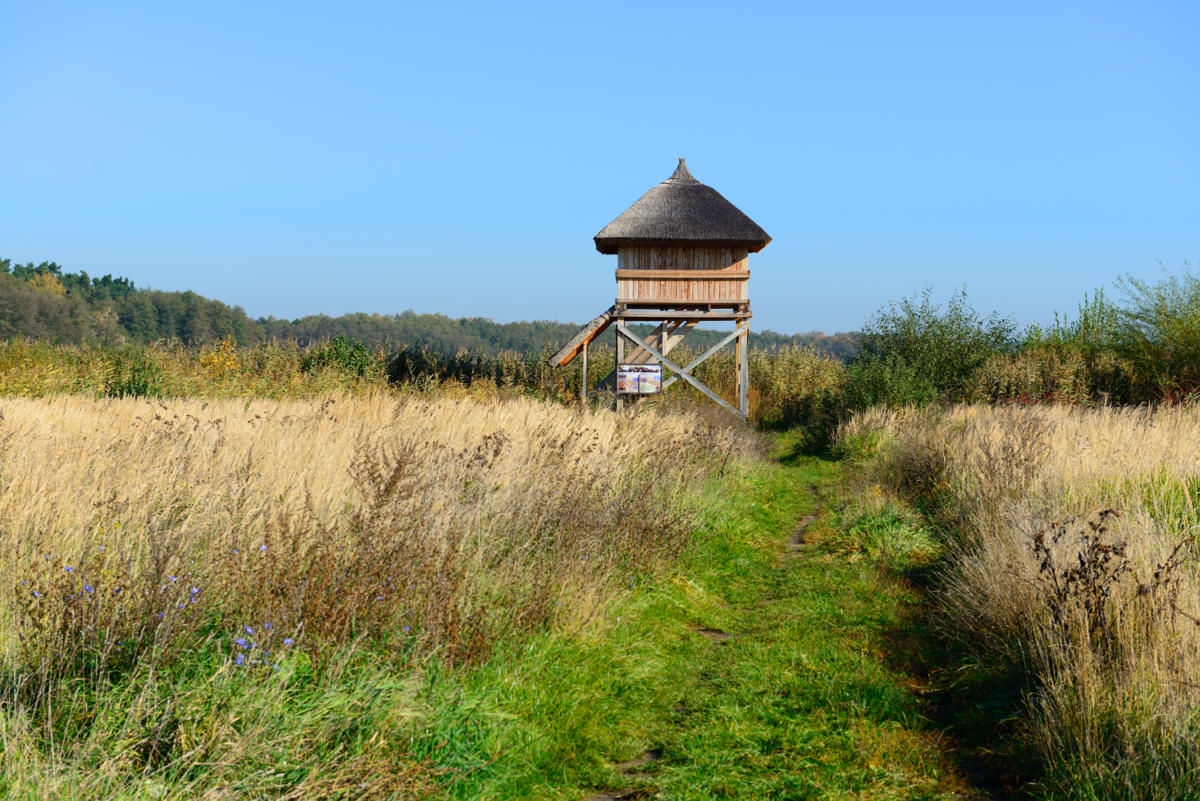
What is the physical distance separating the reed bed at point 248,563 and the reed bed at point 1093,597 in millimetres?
2816

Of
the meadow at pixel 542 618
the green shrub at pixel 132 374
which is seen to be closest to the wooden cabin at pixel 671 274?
the green shrub at pixel 132 374

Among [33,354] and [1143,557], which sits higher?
[33,354]

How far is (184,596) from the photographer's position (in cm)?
403

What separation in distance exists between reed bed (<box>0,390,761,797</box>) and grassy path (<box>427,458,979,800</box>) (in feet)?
1.10

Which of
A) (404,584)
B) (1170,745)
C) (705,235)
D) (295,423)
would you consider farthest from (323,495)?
(705,235)

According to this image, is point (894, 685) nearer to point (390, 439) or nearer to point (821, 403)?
point (390, 439)

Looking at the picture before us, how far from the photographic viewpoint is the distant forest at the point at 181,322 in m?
60.9

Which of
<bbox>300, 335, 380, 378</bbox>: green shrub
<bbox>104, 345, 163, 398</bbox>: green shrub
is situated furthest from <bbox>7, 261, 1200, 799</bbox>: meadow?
<bbox>300, 335, 380, 378</bbox>: green shrub

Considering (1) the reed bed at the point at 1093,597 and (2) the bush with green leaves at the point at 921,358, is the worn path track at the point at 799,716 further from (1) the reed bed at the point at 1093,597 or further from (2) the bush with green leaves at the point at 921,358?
(2) the bush with green leaves at the point at 921,358

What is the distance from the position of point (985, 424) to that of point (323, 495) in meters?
10.9

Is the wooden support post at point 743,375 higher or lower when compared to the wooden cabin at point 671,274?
lower

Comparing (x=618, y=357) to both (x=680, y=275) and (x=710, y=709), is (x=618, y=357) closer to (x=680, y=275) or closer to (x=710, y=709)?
(x=680, y=275)

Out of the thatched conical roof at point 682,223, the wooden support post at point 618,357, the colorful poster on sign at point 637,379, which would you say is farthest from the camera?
the thatched conical roof at point 682,223

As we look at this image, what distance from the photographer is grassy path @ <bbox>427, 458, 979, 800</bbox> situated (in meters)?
4.27
